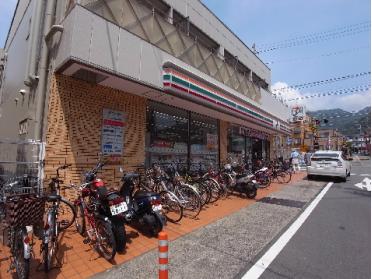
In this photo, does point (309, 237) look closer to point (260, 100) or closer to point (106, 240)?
point (106, 240)

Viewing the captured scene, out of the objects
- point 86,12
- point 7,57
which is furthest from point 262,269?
point 7,57

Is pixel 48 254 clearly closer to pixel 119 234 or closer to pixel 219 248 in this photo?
pixel 119 234

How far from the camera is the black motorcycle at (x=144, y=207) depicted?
17.0 feet

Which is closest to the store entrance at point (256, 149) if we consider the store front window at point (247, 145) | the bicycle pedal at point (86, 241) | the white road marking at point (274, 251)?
the store front window at point (247, 145)

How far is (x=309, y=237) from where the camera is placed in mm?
5395

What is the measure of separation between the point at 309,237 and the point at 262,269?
2.08 meters

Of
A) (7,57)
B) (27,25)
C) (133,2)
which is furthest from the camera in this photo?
(7,57)

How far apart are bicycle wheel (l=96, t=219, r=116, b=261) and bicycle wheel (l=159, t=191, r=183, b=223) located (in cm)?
214

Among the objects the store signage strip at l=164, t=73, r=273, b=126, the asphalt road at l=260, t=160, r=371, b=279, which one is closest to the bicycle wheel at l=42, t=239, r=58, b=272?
the asphalt road at l=260, t=160, r=371, b=279

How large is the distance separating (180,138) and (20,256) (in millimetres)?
7665

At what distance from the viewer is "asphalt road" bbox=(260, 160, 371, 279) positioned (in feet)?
12.7

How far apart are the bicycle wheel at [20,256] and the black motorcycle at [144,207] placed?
194 cm

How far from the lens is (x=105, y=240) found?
168 inches

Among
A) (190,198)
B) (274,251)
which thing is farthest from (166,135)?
(274,251)
